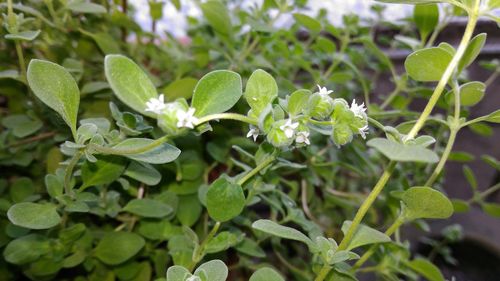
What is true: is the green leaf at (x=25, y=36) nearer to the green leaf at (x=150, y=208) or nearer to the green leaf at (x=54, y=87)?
the green leaf at (x=54, y=87)

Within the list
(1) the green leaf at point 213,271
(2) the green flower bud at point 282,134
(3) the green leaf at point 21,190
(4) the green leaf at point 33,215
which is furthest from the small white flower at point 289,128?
(3) the green leaf at point 21,190

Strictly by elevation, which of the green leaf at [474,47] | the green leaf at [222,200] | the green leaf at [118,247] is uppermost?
the green leaf at [474,47]

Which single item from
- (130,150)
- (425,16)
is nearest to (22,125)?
(130,150)

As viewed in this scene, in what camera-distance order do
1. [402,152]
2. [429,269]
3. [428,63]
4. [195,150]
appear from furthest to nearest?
[195,150] → [429,269] → [428,63] → [402,152]

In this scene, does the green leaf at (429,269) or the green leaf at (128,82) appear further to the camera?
the green leaf at (429,269)

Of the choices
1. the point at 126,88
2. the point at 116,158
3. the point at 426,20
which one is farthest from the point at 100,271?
the point at 426,20

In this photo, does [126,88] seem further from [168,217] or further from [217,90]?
[168,217]

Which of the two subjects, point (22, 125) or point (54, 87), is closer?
point (54, 87)

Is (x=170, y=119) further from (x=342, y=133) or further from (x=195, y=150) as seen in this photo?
(x=195, y=150)
